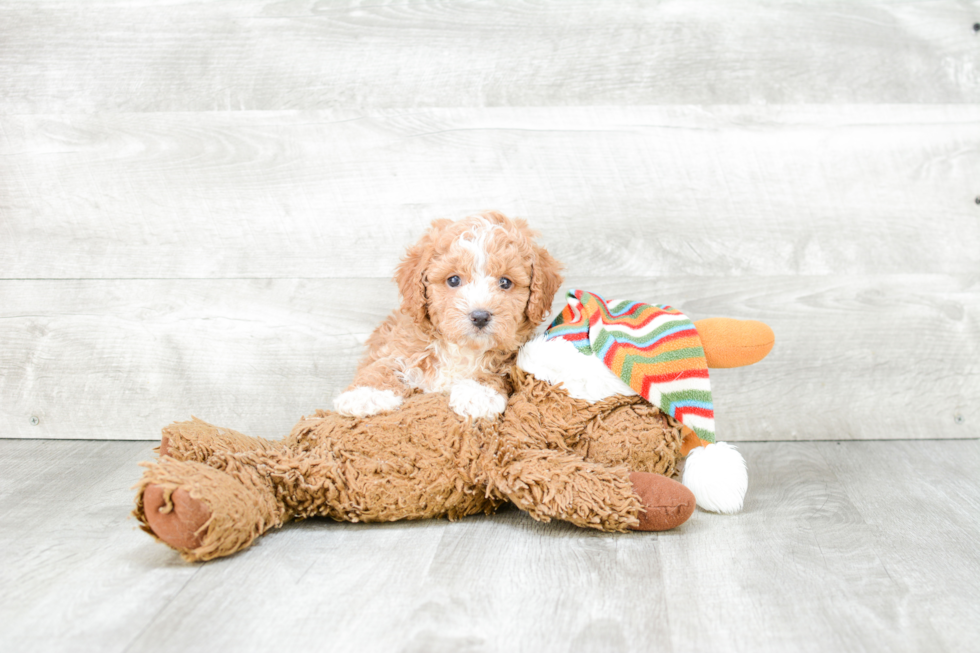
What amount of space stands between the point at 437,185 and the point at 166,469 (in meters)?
0.96

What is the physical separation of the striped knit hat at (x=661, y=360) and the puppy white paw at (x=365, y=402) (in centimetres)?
32

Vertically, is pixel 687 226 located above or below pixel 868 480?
above

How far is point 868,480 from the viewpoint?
167 cm

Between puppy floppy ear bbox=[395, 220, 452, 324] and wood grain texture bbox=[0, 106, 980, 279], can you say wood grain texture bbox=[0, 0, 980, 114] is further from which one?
puppy floppy ear bbox=[395, 220, 452, 324]

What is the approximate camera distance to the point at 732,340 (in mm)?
1442

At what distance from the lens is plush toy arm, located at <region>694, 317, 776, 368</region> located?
144 cm

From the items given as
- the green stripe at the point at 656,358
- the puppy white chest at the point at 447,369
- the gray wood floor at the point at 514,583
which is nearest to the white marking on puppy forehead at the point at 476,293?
the puppy white chest at the point at 447,369

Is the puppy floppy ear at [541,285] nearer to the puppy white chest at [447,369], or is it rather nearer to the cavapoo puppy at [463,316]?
the cavapoo puppy at [463,316]

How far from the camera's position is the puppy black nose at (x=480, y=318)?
134 centimetres

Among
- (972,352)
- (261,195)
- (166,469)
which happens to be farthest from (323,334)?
(972,352)

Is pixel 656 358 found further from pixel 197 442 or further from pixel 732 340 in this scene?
pixel 197 442

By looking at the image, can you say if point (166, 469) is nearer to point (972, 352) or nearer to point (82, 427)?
point (82, 427)

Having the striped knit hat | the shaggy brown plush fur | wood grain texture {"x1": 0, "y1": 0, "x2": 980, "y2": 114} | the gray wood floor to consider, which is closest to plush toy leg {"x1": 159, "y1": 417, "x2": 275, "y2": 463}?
the shaggy brown plush fur

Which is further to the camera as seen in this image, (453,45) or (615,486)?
(453,45)
